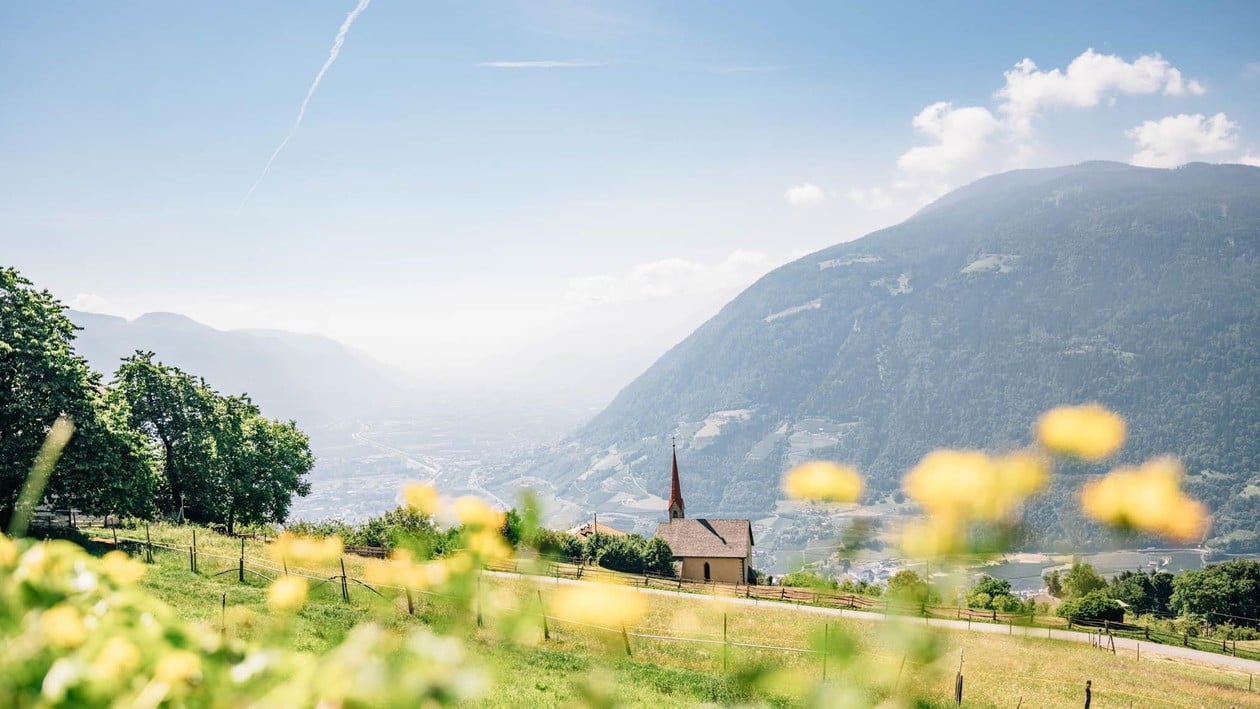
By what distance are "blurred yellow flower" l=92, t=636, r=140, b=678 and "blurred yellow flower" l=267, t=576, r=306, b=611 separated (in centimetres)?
64

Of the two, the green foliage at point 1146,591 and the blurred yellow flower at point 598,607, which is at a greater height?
the blurred yellow flower at point 598,607

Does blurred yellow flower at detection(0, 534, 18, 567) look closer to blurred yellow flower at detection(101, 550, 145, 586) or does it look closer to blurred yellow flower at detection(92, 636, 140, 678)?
blurred yellow flower at detection(101, 550, 145, 586)

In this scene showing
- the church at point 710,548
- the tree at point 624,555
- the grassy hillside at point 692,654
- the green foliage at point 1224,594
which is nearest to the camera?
the grassy hillside at point 692,654

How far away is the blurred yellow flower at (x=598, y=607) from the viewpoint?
1663mm

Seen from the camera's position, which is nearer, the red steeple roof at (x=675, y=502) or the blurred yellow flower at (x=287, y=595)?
the blurred yellow flower at (x=287, y=595)

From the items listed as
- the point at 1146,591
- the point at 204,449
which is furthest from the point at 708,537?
the point at 1146,591

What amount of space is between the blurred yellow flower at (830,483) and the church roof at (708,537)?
2434 inches

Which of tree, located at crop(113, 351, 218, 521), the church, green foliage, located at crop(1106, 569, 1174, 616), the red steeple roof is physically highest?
tree, located at crop(113, 351, 218, 521)

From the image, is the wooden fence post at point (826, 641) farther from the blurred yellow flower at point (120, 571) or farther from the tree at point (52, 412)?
the tree at point (52, 412)

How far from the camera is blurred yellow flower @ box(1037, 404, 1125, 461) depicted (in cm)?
136

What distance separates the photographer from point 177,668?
3.50 feet

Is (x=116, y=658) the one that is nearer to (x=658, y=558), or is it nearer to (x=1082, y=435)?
(x=1082, y=435)

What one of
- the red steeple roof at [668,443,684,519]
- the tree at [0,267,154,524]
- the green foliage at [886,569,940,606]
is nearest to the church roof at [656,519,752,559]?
the red steeple roof at [668,443,684,519]

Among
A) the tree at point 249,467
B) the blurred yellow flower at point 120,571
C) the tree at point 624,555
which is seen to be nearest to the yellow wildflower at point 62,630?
the blurred yellow flower at point 120,571
